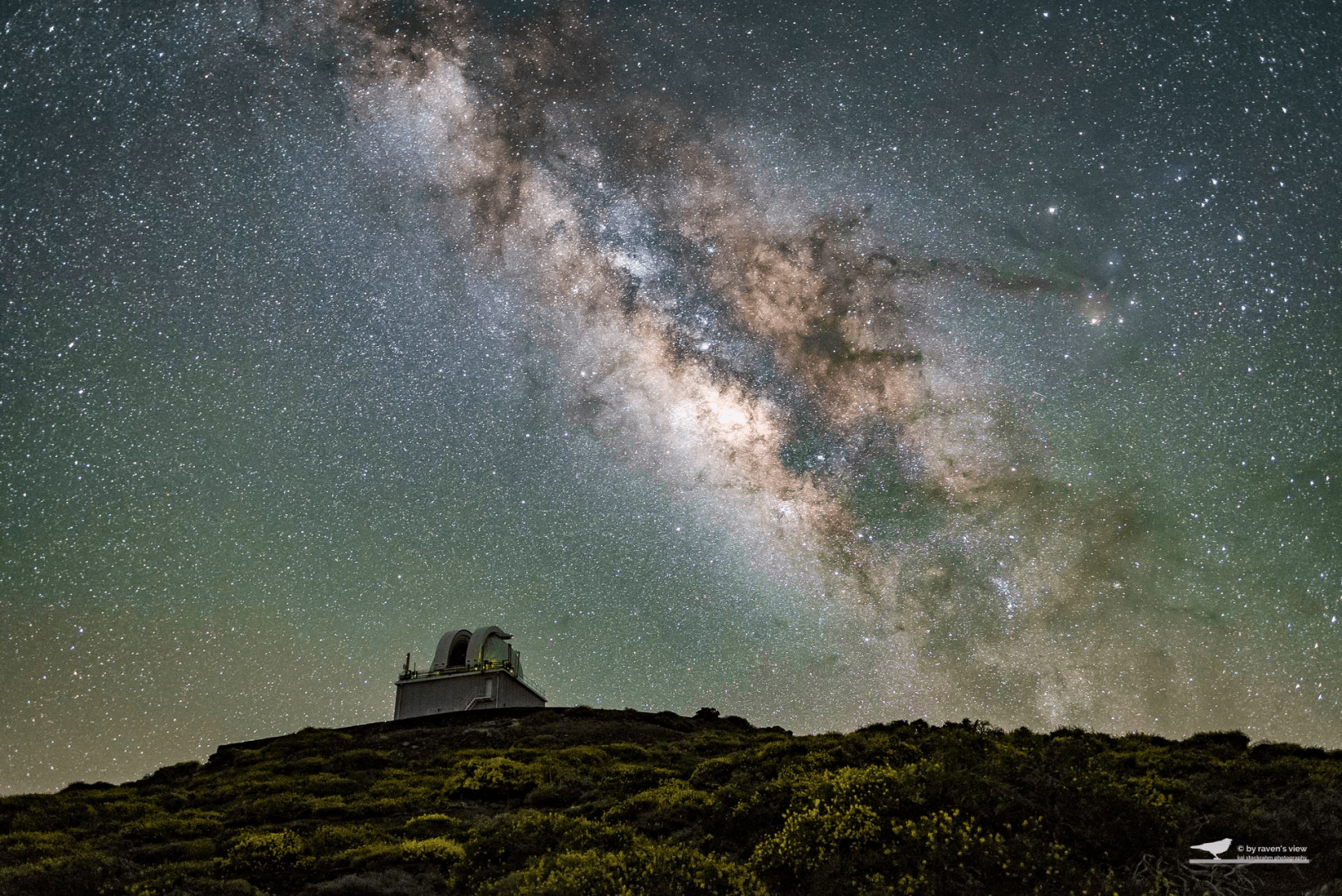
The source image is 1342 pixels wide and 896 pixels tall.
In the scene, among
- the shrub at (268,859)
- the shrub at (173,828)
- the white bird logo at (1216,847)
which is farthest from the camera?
the shrub at (173,828)

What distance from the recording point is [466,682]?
132 feet

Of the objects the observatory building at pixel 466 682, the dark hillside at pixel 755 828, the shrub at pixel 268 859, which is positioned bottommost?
the shrub at pixel 268 859

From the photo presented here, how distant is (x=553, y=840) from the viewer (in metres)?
14.4

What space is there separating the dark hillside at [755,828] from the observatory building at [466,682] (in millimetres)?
15649

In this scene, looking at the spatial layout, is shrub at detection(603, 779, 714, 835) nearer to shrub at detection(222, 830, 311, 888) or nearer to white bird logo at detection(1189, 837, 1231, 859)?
shrub at detection(222, 830, 311, 888)

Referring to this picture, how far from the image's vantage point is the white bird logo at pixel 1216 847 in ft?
35.8

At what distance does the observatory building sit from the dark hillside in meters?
15.6

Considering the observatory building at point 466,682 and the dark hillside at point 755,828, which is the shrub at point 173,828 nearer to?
the dark hillside at point 755,828

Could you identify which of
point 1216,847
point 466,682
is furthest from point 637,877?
point 466,682

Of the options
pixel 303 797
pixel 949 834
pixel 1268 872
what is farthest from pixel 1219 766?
pixel 303 797

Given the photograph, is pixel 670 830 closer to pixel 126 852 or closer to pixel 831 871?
pixel 831 871

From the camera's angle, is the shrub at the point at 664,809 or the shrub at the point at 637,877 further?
the shrub at the point at 664,809

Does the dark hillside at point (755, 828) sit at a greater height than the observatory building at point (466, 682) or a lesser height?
lesser

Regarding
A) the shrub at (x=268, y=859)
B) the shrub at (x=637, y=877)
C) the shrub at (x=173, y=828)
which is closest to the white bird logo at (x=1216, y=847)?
the shrub at (x=637, y=877)
